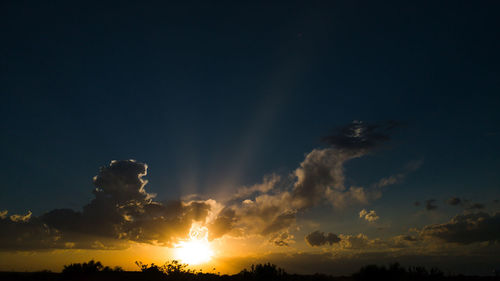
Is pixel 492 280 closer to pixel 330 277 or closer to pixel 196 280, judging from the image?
pixel 330 277

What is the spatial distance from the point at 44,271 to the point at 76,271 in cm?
474

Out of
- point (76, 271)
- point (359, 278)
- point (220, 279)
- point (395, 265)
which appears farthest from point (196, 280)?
point (395, 265)

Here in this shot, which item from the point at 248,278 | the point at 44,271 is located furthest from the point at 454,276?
the point at 44,271

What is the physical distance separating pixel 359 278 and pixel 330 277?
3235mm

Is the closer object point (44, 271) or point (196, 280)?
point (196, 280)

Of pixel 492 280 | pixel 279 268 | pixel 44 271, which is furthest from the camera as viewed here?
→ pixel 44 271

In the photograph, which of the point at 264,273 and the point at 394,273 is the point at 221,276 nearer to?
the point at 264,273

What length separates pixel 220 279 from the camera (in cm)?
2836

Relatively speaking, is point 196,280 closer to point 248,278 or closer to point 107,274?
point 248,278

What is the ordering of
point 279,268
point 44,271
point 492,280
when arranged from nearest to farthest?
point 492,280, point 279,268, point 44,271

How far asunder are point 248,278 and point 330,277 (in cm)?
936

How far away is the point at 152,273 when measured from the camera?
30453mm

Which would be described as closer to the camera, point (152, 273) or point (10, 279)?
point (10, 279)

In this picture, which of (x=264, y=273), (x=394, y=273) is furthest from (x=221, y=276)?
(x=394, y=273)
